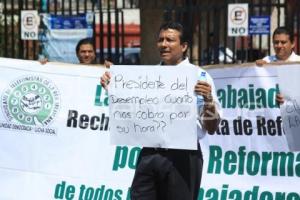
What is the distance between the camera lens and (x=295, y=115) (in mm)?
5766

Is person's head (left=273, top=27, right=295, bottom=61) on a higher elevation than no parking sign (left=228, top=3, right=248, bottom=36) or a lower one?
lower

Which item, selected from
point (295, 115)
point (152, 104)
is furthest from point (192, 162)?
point (295, 115)

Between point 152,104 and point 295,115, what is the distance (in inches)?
46.2

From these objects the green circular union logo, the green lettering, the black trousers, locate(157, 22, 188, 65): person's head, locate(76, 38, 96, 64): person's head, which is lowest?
the green lettering

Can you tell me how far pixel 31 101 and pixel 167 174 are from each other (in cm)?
238

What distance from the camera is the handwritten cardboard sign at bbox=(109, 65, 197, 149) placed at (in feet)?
16.4

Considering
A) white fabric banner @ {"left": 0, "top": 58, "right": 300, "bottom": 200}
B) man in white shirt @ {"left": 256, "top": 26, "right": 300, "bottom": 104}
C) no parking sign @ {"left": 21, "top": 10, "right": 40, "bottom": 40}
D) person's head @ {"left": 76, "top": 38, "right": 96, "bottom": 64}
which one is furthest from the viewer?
no parking sign @ {"left": 21, "top": 10, "right": 40, "bottom": 40}

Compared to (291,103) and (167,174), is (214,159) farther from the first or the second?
(167,174)

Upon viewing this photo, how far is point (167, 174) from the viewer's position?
4.96m

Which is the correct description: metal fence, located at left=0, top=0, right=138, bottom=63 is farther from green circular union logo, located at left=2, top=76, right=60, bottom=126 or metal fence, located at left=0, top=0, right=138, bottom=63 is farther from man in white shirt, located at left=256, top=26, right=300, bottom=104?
green circular union logo, located at left=2, top=76, right=60, bottom=126

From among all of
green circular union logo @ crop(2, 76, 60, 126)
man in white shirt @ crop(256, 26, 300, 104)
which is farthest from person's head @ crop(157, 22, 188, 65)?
man in white shirt @ crop(256, 26, 300, 104)

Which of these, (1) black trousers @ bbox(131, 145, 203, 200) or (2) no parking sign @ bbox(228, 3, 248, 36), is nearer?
(1) black trousers @ bbox(131, 145, 203, 200)

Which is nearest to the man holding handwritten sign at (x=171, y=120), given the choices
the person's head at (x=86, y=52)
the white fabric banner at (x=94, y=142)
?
the white fabric banner at (x=94, y=142)

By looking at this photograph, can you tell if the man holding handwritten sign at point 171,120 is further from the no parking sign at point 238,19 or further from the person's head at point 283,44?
the no parking sign at point 238,19
